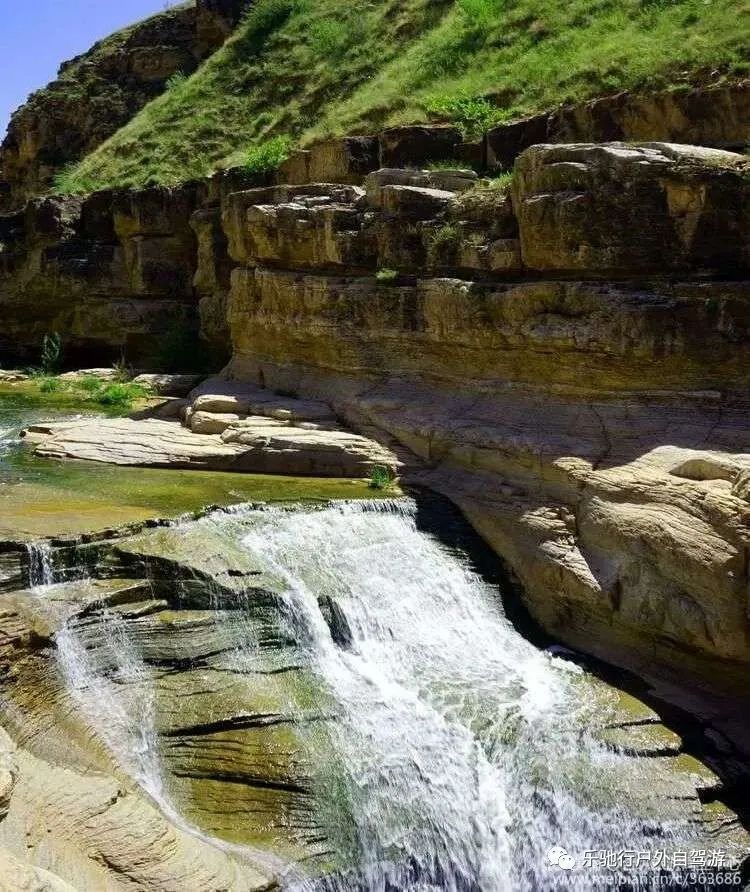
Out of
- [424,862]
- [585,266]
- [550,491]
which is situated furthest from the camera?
[585,266]

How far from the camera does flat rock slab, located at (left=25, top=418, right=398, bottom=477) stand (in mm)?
13758

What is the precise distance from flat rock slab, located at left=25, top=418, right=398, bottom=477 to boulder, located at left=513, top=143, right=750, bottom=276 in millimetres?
4026

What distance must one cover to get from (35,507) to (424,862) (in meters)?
6.13

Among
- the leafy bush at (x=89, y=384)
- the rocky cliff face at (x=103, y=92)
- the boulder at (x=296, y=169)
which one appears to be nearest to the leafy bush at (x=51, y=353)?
the leafy bush at (x=89, y=384)

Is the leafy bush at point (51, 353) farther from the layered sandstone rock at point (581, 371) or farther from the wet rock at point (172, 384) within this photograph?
the layered sandstone rock at point (581, 371)

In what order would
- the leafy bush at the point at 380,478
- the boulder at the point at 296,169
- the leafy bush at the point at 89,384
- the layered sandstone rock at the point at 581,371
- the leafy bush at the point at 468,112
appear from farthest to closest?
the boulder at the point at 296,169 < the leafy bush at the point at 468,112 < the leafy bush at the point at 89,384 < the leafy bush at the point at 380,478 < the layered sandstone rock at the point at 581,371

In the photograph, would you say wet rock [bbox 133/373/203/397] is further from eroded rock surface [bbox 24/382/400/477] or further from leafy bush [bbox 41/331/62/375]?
eroded rock surface [bbox 24/382/400/477]

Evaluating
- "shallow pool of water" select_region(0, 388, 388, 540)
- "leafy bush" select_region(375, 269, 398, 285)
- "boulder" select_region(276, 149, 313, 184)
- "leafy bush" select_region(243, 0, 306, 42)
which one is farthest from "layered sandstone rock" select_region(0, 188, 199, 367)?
"leafy bush" select_region(243, 0, 306, 42)

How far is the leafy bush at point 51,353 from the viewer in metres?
24.0

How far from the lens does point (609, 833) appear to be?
8.12 meters

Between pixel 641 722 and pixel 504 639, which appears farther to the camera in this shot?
pixel 504 639

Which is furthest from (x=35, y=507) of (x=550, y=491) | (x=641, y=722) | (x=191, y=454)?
(x=641, y=722)

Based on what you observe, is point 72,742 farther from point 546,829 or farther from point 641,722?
point 641,722

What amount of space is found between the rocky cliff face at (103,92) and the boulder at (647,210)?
2573cm
